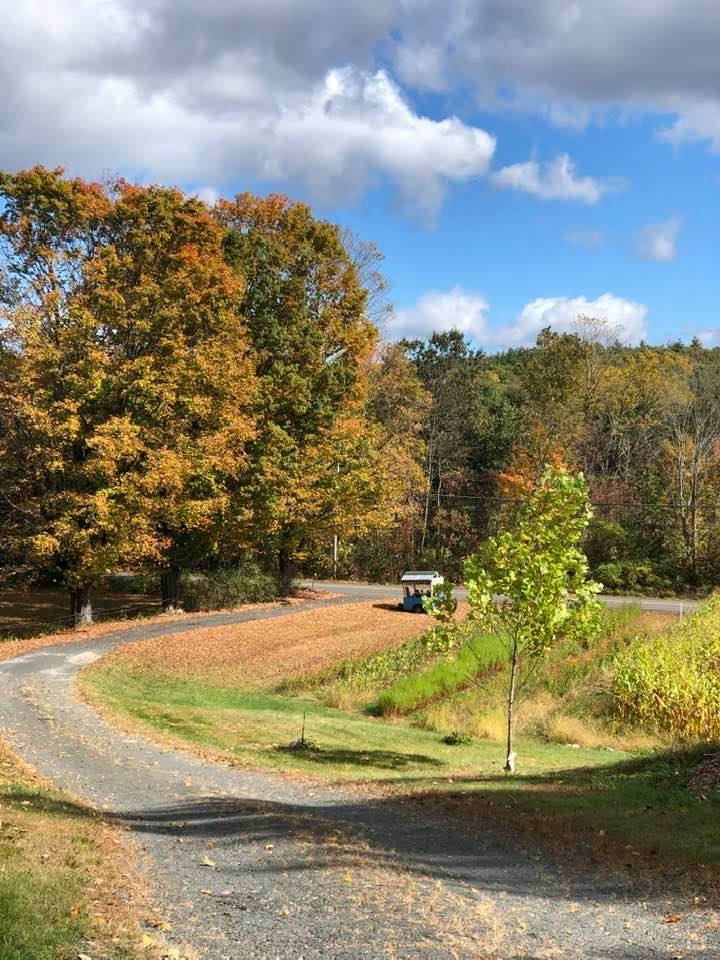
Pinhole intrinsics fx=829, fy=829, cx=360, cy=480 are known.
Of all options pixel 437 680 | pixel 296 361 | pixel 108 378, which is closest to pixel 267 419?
pixel 296 361

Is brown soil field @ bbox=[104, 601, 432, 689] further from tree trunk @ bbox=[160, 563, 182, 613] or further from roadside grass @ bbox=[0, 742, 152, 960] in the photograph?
roadside grass @ bbox=[0, 742, 152, 960]

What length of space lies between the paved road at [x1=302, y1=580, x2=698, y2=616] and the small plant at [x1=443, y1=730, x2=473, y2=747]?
1823cm

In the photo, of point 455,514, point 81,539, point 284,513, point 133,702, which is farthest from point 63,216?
point 455,514

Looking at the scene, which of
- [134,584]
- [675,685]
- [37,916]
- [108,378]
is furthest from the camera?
[134,584]

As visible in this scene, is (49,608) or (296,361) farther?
(296,361)

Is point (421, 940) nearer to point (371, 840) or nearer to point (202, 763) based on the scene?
point (371, 840)

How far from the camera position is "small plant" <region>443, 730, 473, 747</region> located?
19.5m

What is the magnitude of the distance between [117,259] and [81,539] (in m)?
10.5

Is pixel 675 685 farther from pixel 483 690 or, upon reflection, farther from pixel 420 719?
pixel 420 719

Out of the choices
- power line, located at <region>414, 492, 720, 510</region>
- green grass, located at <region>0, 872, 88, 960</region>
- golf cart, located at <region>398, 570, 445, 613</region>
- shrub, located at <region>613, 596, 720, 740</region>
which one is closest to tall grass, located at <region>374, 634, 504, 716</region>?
shrub, located at <region>613, 596, 720, 740</region>

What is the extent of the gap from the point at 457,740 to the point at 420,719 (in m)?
3.03

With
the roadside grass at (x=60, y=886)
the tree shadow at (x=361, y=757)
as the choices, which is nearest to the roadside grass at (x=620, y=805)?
the tree shadow at (x=361, y=757)

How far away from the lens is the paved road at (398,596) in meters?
38.6

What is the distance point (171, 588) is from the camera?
36906mm
